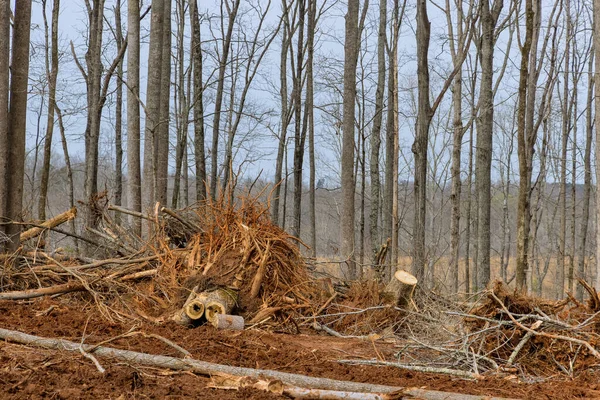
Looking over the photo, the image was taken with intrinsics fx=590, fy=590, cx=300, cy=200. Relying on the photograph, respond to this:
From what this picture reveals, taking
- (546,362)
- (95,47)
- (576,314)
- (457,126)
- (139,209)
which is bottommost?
(546,362)

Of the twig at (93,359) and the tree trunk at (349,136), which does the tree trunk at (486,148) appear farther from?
the twig at (93,359)

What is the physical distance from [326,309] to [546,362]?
317cm

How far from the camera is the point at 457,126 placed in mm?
12711

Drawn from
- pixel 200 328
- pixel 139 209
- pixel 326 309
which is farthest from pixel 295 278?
pixel 139 209

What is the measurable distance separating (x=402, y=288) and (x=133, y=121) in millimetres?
6608

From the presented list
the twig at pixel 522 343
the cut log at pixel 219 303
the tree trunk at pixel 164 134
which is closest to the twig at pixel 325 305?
the cut log at pixel 219 303

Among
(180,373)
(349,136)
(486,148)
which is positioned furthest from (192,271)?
(486,148)

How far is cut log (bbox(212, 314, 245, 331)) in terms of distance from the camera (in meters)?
6.36

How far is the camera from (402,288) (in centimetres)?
761

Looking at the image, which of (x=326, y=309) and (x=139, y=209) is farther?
(x=139, y=209)

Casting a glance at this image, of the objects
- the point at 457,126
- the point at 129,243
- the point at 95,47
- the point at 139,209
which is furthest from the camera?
the point at 95,47

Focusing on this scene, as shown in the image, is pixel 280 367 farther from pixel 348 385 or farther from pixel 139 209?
pixel 139 209

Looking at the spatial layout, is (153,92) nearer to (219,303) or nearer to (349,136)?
(349,136)

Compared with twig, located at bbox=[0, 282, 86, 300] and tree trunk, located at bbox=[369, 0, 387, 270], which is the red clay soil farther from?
tree trunk, located at bbox=[369, 0, 387, 270]
